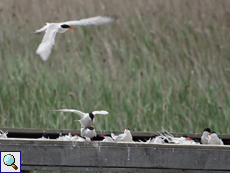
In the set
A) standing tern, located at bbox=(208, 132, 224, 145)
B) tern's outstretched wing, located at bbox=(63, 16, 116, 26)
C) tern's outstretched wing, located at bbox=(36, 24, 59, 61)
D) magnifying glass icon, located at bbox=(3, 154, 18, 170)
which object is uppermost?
tern's outstretched wing, located at bbox=(63, 16, 116, 26)

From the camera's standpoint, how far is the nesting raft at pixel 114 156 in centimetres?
298

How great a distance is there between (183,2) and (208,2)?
0.44 meters

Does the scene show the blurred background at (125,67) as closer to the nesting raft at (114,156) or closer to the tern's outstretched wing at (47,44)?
the nesting raft at (114,156)

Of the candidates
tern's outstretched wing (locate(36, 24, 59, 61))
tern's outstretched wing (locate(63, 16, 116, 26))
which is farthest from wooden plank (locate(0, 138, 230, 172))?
tern's outstretched wing (locate(63, 16, 116, 26))

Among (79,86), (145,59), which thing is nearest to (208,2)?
(145,59)

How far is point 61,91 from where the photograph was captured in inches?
203

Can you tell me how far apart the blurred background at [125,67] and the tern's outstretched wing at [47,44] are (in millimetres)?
1956

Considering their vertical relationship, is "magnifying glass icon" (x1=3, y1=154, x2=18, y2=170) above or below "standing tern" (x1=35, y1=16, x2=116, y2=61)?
below

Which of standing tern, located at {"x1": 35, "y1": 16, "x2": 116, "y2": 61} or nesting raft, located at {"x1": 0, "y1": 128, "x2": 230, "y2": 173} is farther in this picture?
nesting raft, located at {"x1": 0, "y1": 128, "x2": 230, "y2": 173}

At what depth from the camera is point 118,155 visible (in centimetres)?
300

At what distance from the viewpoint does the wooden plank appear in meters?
2.98

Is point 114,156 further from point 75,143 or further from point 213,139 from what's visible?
point 213,139

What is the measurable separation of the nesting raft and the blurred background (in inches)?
68.1

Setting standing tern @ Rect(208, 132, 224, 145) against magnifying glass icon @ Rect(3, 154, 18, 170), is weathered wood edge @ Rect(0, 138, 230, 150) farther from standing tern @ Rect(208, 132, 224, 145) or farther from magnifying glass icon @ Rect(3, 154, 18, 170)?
standing tern @ Rect(208, 132, 224, 145)
